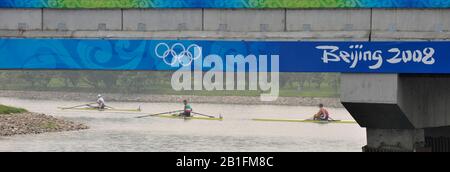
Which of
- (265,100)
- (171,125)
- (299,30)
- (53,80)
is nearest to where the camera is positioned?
(299,30)

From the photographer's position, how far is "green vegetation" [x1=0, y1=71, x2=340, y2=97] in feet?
405

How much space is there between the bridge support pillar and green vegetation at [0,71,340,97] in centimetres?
9308

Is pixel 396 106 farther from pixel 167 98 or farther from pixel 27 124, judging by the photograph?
pixel 167 98

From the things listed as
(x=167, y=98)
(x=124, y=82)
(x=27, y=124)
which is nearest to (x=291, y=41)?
(x=27, y=124)

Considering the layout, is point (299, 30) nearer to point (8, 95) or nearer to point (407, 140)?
point (407, 140)

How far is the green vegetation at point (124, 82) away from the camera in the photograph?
405ft

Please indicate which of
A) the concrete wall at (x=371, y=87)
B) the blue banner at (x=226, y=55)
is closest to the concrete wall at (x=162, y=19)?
the blue banner at (x=226, y=55)

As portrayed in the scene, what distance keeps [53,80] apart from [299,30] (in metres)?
113

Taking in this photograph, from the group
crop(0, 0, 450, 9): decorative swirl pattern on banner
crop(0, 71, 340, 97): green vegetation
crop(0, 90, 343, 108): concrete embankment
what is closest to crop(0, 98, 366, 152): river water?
crop(0, 0, 450, 9): decorative swirl pattern on banner

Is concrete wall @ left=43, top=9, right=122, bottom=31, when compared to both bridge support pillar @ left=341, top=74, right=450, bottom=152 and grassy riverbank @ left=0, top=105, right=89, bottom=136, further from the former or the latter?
grassy riverbank @ left=0, top=105, right=89, bottom=136

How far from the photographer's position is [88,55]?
81.8 ft

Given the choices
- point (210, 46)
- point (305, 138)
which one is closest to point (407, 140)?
point (210, 46)

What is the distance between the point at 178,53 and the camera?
80.3 ft

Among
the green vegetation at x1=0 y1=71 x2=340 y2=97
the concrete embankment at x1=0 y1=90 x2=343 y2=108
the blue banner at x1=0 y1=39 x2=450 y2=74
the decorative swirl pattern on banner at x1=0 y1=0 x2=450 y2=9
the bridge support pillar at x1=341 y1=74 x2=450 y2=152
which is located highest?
the decorative swirl pattern on banner at x1=0 y1=0 x2=450 y2=9
